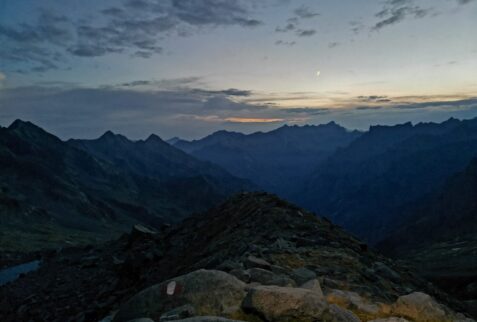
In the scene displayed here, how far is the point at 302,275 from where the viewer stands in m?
18.4

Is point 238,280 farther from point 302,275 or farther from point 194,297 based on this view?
point 302,275

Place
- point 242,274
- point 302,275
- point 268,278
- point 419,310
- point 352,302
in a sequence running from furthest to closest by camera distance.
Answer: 1. point 302,275
2. point 242,274
3. point 268,278
4. point 352,302
5. point 419,310

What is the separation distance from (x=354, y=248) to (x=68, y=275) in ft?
91.4

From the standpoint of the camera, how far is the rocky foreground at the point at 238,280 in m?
13.6

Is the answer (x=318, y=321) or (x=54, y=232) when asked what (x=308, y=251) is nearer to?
(x=318, y=321)

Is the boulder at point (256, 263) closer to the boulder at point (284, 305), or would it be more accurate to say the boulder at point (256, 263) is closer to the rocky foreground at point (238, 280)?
the rocky foreground at point (238, 280)

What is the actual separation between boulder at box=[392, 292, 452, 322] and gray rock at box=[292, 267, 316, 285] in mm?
3532

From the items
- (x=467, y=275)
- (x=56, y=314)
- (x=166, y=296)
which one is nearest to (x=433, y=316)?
(x=166, y=296)

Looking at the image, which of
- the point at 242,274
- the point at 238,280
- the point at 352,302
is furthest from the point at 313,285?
the point at 238,280

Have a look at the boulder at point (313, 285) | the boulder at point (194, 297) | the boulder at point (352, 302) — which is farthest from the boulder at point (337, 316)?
the boulder at point (194, 297)

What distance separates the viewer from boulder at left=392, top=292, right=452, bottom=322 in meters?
15.2

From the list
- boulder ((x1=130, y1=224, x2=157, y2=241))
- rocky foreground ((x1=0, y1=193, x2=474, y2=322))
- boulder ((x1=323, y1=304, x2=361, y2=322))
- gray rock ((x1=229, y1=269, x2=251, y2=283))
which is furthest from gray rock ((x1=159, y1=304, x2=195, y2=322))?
boulder ((x1=130, y1=224, x2=157, y2=241))

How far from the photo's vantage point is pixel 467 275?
308 feet

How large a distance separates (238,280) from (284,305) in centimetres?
240
